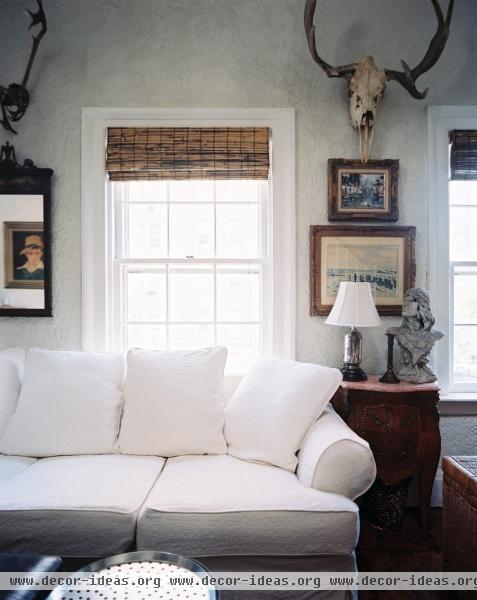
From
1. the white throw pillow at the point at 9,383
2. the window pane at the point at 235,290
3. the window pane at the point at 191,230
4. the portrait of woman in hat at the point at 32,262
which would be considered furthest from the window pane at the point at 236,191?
the white throw pillow at the point at 9,383

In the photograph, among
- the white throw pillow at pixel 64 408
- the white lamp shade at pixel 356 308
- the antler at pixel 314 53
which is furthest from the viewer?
the white lamp shade at pixel 356 308

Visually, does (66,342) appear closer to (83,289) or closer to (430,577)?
(83,289)

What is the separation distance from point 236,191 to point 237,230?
0.85 feet

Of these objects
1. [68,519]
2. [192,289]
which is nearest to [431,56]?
[192,289]

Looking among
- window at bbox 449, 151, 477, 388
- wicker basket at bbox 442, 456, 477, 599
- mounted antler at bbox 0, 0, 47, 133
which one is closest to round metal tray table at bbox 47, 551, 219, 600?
wicker basket at bbox 442, 456, 477, 599

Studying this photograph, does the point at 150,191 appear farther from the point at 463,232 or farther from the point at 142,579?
the point at 142,579

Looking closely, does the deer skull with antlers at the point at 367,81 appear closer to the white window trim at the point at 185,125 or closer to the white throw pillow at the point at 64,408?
the white window trim at the point at 185,125

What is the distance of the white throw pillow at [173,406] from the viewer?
2.12 metres

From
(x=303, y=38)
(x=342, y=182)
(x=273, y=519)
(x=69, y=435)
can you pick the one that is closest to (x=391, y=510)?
(x=273, y=519)

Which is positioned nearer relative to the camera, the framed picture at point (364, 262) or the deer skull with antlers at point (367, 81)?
the deer skull with antlers at point (367, 81)

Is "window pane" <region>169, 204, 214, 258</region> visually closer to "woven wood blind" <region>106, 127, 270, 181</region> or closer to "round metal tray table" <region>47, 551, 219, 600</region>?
"woven wood blind" <region>106, 127, 270, 181</region>

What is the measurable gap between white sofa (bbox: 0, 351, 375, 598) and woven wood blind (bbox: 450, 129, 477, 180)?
1.97 metres

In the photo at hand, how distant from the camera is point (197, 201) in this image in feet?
9.11

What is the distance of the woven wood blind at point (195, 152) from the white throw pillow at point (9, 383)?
1355mm
